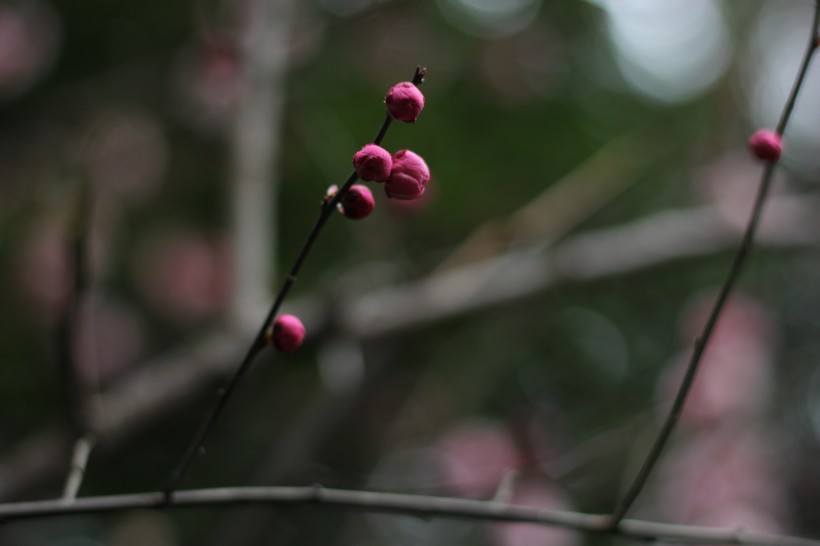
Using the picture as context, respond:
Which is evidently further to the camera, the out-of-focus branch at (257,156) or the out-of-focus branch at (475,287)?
the out-of-focus branch at (257,156)

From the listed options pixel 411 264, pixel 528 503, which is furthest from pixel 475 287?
pixel 528 503

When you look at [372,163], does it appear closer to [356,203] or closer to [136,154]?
[356,203]

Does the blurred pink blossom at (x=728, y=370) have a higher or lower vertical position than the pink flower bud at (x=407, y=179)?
lower

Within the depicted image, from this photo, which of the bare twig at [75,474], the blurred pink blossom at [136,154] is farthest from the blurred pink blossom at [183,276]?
the bare twig at [75,474]

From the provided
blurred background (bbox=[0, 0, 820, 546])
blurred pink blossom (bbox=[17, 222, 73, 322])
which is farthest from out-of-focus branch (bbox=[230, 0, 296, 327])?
blurred pink blossom (bbox=[17, 222, 73, 322])

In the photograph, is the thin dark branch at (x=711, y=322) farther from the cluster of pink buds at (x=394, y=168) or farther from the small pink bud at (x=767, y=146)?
the cluster of pink buds at (x=394, y=168)

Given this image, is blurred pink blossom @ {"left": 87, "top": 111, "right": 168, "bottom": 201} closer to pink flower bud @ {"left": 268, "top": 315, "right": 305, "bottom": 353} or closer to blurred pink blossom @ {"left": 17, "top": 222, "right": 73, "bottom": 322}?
blurred pink blossom @ {"left": 17, "top": 222, "right": 73, "bottom": 322}

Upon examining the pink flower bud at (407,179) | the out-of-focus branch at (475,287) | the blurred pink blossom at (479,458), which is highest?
the pink flower bud at (407,179)
